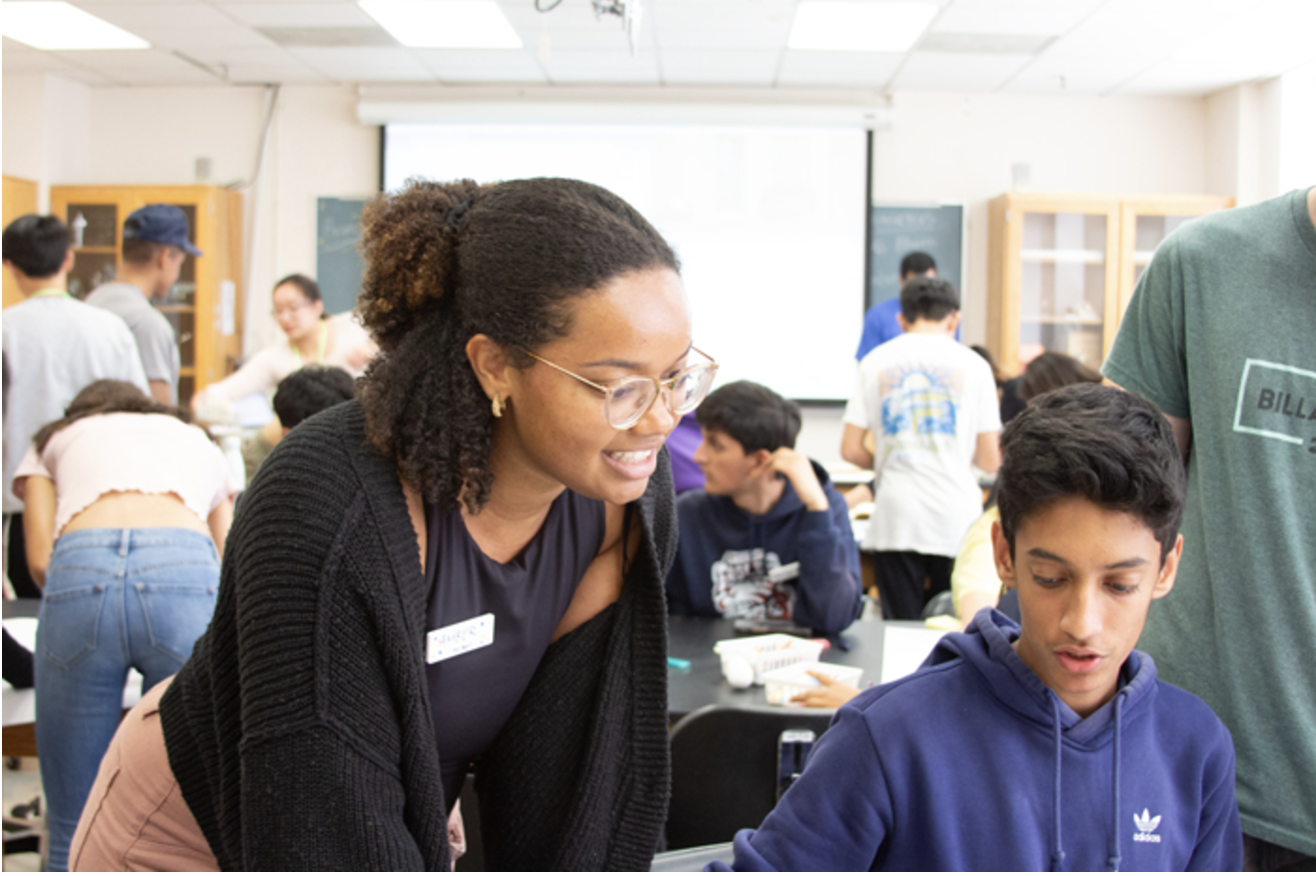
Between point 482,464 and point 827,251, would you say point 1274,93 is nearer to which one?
point 827,251

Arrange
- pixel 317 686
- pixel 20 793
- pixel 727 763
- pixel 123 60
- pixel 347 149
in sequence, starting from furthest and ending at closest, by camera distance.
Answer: pixel 347 149 < pixel 123 60 < pixel 20 793 < pixel 727 763 < pixel 317 686

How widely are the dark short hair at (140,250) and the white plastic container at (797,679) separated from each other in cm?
299

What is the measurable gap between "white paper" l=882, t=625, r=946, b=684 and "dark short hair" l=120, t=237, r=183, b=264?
9.82 feet

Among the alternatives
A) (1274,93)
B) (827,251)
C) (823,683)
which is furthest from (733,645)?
(1274,93)

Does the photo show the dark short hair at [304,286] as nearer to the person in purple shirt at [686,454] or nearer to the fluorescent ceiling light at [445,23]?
the fluorescent ceiling light at [445,23]

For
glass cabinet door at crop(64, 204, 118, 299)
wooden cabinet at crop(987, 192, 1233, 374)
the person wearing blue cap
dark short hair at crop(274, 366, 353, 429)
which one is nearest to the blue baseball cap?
the person wearing blue cap

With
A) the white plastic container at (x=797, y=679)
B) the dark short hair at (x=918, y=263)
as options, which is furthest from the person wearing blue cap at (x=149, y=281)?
the dark short hair at (x=918, y=263)

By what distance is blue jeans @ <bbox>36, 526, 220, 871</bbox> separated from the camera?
79.9 inches

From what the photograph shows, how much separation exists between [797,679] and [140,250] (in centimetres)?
308

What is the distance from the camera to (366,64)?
247 inches

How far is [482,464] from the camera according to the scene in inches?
40.8

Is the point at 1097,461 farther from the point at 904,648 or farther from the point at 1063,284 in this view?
the point at 1063,284

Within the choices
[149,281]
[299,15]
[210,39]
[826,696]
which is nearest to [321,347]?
[149,281]

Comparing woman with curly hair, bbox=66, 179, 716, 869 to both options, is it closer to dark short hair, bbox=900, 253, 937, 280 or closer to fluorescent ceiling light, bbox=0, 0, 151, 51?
dark short hair, bbox=900, 253, 937, 280
